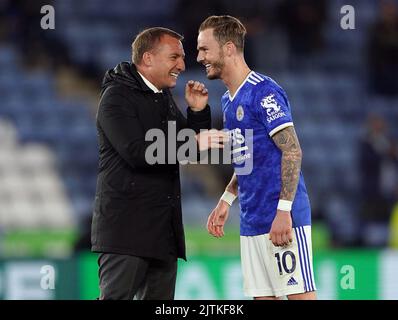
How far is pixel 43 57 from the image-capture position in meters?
12.1

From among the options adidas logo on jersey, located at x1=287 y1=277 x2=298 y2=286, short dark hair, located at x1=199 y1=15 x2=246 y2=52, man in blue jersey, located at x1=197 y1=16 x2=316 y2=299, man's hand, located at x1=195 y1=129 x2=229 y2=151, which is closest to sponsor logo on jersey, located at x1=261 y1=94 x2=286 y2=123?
man in blue jersey, located at x1=197 y1=16 x2=316 y2=299

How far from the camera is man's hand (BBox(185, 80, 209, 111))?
16.4ft

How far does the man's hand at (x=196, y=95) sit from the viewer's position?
4.99 metres

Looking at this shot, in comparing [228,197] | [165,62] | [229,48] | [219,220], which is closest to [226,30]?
[229,48]

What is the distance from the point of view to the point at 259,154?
500 centimetres

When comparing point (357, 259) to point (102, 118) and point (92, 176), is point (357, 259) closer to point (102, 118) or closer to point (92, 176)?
point (92, 176)

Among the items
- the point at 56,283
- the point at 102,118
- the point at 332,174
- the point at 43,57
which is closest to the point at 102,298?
the point at 102,118

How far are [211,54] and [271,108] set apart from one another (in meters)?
0.45

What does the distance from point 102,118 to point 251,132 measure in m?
0.72

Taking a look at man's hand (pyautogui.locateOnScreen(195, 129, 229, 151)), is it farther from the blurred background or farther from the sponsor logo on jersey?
the blurred background

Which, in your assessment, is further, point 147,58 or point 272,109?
point 147,58

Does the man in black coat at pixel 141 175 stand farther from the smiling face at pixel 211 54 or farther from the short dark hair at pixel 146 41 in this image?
the smiling face at pixel 211 54

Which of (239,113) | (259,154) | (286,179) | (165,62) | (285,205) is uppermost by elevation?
(165,62)

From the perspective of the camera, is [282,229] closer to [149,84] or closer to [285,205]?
[285,205]
